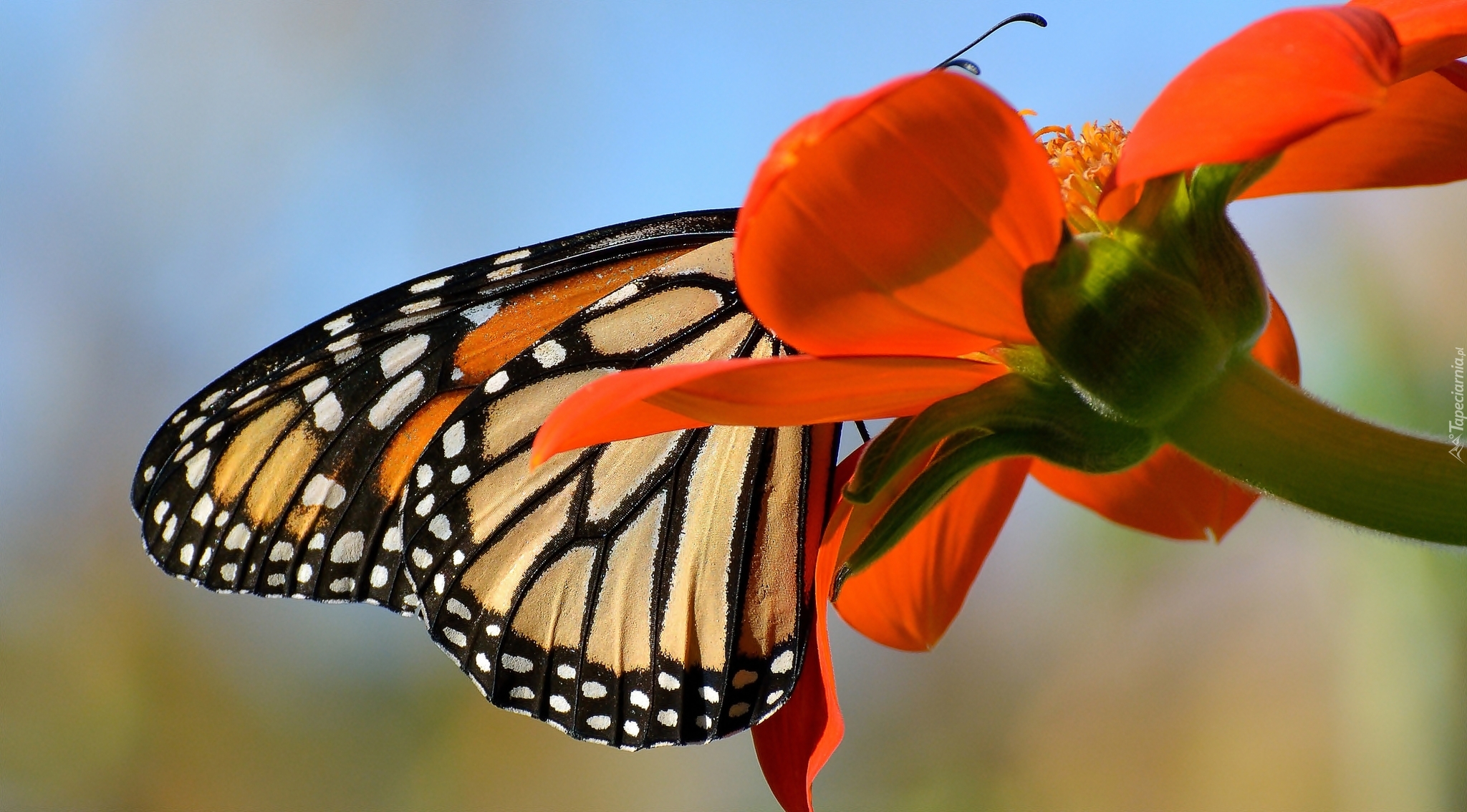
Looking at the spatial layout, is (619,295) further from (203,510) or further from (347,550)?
(203,510)

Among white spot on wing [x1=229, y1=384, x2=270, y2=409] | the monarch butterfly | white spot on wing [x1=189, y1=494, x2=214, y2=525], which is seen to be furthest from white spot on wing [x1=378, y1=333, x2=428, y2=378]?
white spot on wing [x1=189, y1=494, x2=214, y2=525]

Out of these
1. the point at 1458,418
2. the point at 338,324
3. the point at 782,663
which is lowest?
the point at 782,663

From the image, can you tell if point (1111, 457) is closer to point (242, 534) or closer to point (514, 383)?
point (514, 383)

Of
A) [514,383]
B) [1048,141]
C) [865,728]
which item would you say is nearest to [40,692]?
[865,728]

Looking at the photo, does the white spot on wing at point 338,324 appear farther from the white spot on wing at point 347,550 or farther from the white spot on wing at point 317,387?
the white spot on wing at point 347,550

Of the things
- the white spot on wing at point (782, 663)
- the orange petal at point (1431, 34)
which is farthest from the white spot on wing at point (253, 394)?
the orange petal at point (1431, 34)

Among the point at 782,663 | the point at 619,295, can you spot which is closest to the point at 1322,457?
the point at 782,663

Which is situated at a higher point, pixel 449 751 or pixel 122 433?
pixel 122 433
